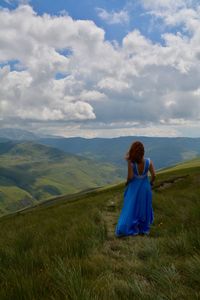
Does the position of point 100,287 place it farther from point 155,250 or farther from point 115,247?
point 115,247

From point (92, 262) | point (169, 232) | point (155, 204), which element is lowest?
point (155, 204)

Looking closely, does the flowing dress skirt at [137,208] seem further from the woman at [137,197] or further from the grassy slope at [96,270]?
the grassy slope at [96,270]

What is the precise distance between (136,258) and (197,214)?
3682 mm

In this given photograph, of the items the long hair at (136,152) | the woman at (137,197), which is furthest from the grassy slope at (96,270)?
the long hair at (136,152)

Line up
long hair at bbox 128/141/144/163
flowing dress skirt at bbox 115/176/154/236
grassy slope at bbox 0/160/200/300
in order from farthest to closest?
1. flowing dress skirt at bbox 115/176/154/236
2. long hair at bbox 128/141/144/163
3. grassy slope at bbox 0/160/200/300

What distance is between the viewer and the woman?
10.8 metres

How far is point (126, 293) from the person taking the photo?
145 inches

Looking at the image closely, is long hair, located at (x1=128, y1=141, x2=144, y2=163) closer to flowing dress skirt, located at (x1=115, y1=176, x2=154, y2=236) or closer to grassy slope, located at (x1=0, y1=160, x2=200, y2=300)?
flowing dress skirt, located at (x1=115, y1=176, x2=154, y2=236)

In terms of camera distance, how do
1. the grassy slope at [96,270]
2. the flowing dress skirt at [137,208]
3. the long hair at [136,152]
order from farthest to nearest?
the flowing dress skirt at [137,208], the long hair at [136,152], the grassy slope at [96,270]

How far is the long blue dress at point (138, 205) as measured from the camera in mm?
10930

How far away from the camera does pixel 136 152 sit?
1088 cm

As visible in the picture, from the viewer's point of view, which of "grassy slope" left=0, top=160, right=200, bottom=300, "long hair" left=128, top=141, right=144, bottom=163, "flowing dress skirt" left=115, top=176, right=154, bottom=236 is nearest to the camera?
"grassy slope" left=0, top=160, right=200, bottom=300

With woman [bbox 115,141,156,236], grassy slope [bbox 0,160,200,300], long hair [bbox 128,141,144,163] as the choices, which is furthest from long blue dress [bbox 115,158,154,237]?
grassy slope [bbox 0,160,200,300]

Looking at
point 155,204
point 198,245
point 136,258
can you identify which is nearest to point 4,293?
point 136,258
